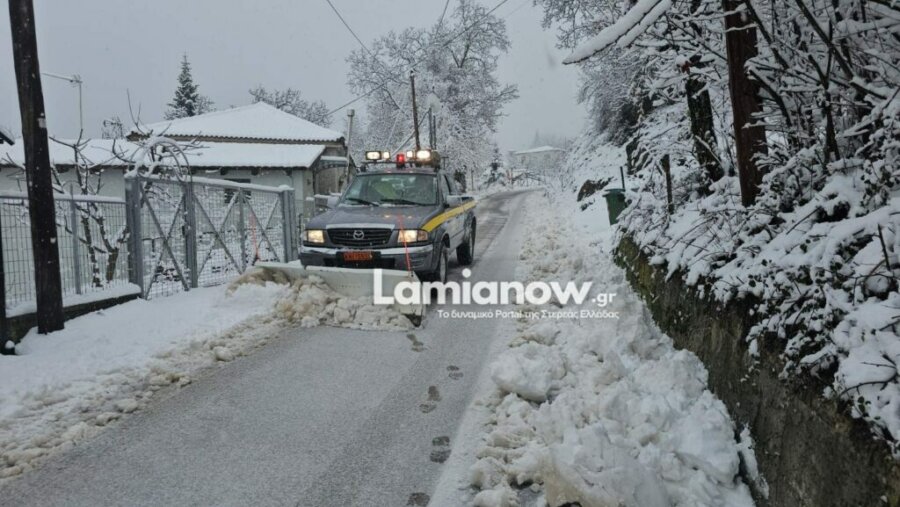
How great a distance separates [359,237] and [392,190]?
1.53 m

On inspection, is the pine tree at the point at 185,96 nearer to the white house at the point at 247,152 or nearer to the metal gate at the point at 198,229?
the white house at the point at 247,152

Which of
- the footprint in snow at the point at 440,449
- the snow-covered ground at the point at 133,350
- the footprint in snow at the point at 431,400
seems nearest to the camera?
the footprint in snow at the point at 440,449

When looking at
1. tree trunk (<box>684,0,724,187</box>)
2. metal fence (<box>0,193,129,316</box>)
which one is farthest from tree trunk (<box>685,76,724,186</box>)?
metal fence (<box>0,193,129,316</box>)

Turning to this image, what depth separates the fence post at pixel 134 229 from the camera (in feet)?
23.1

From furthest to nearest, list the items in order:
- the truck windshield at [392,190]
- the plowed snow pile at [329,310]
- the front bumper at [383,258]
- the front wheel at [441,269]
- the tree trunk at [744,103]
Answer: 1. the truck windshield at [392,190]
2. the front wheel at [441,269]
3. the front bumper at [383,258]
4. the plowed snow pile at [329,310]
5. the tree trunk at [744,103]

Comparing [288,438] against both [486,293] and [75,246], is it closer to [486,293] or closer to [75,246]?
[75,246]

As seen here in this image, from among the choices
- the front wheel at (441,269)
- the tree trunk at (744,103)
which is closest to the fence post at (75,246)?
the front wheel at (441,269)

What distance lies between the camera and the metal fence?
530 cm


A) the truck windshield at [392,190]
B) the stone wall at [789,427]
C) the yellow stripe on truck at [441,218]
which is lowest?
the stone wall at [789,427]

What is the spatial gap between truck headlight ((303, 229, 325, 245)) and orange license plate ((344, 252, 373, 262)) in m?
0.46

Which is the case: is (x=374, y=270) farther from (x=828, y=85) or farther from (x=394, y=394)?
(x=828, y=85)

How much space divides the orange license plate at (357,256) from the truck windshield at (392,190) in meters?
1.33

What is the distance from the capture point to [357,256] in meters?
6.86

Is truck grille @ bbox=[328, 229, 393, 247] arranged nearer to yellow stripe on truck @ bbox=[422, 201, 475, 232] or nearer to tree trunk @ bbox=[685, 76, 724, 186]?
yellow stripe on truck @ bbox=[422, 201, 475, 232]
